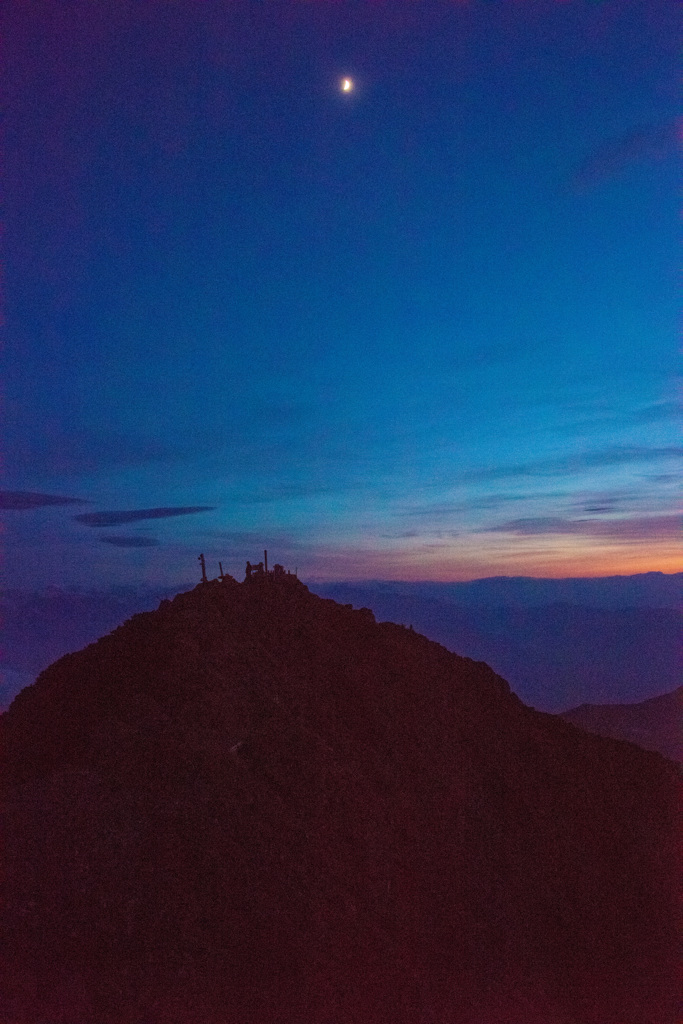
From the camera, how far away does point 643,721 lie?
47.2 m

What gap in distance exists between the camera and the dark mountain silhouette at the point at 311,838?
1169cm

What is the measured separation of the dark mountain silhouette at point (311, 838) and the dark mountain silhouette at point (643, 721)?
1045 inches

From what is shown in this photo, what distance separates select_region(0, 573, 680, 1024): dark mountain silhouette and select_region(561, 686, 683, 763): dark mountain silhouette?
26536 millimetres

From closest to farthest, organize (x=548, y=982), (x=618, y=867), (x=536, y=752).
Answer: (x=548, y=982) → (x=618, y=867) → (x=536, y=752)

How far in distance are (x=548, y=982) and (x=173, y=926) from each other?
762 centimetres

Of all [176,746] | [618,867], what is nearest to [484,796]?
[618,867]

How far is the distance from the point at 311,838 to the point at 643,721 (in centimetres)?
4031

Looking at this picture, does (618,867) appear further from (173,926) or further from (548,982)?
(173,926)

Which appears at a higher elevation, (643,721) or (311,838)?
(311,838)

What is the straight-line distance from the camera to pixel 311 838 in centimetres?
1407

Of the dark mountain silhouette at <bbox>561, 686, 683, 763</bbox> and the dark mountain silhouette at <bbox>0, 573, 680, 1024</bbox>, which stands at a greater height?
the dark mountain silhouette at <bbox>0, 573, 680, 1024</bbox>

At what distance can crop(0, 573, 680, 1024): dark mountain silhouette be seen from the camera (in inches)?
460

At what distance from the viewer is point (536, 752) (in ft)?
61.6

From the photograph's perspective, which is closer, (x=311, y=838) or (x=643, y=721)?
(x=311, y=838)
